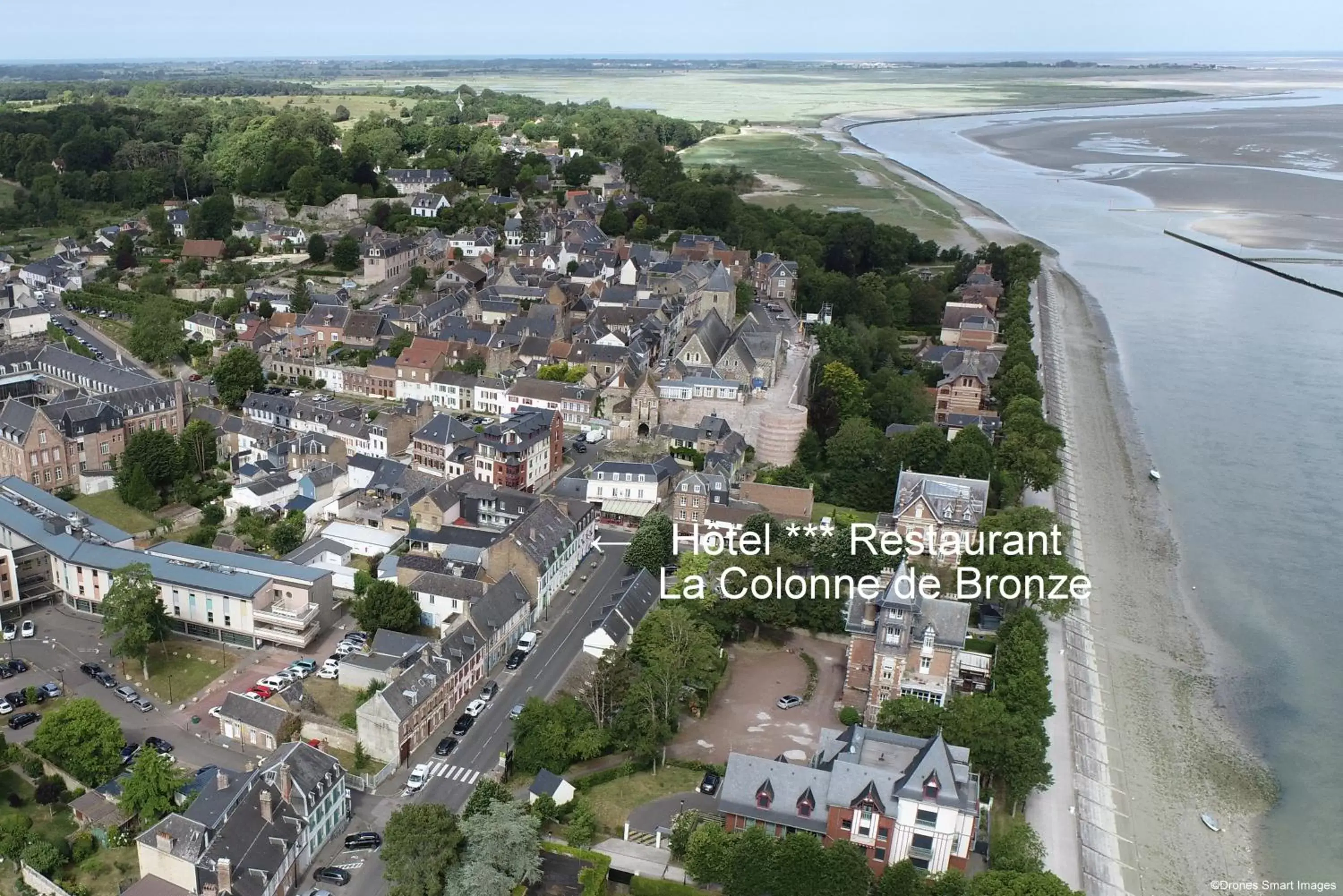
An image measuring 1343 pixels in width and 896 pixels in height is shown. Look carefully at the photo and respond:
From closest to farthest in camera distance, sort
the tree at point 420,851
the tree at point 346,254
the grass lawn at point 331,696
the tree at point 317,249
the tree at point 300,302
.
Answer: the tree at point 420,851 → the grass lawn at point 331,696 → the tree at point 300,302 → the tree at point 346,254 → the tree at point 317,249

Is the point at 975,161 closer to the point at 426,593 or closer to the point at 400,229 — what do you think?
the point at 400,229

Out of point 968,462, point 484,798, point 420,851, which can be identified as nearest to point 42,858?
point 420,851

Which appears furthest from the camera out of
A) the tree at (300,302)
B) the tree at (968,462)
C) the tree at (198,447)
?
the tree at (300,302)

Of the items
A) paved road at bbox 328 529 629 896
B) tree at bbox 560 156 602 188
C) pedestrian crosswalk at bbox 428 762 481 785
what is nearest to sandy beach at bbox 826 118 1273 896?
paved road at bbox 328 529 629 896

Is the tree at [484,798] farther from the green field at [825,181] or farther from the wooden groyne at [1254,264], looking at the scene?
the green field at [825,181]

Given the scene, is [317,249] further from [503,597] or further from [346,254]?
[503,597]

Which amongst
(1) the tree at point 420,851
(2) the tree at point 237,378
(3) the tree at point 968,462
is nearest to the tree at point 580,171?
(2) the tree at point 237,378
